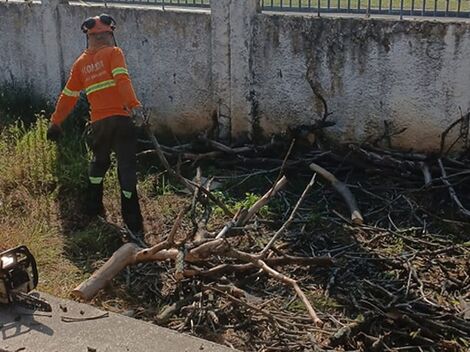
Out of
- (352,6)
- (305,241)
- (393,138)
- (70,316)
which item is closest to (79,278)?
(70,316)

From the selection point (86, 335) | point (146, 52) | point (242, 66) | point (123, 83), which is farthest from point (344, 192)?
point (146, 52)

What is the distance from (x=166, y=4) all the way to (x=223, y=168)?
2160 mm

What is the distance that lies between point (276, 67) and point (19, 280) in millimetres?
3742

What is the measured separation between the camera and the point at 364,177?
6742 millimetres

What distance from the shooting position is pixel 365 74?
7.00 meters

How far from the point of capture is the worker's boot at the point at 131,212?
6008mm

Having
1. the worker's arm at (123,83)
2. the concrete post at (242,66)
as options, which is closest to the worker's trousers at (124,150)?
the worker's arm at (123,83)

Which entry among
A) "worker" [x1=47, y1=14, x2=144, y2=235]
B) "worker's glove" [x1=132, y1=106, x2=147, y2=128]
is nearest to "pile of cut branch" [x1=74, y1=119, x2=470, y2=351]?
"worker" [x1=47, y1=14, x2=144, y2=235]

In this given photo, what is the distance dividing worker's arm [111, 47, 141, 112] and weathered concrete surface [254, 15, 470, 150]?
1919 millimetres

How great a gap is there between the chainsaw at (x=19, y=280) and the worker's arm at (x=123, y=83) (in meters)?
1.68

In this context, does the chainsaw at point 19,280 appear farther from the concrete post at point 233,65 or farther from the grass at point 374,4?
the grass at point 374,4

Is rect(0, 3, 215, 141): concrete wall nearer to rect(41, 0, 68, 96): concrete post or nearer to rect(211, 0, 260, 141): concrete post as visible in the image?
rect(41, 0, 68, 96): concrete post

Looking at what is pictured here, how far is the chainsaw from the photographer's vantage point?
14.7 feet

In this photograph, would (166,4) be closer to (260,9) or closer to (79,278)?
(260,9)
